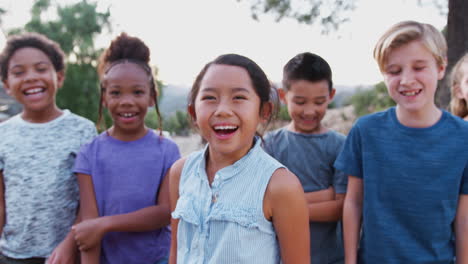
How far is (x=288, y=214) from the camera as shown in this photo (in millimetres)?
1417

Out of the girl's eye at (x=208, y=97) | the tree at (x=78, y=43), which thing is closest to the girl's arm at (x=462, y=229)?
the girl's eye at (x=208, y=97)

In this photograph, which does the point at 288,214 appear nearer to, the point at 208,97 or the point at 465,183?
the point at 208,97

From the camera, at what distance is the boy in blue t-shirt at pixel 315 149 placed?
196 cm

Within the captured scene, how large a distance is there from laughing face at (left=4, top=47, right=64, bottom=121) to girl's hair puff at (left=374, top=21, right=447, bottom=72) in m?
1.82

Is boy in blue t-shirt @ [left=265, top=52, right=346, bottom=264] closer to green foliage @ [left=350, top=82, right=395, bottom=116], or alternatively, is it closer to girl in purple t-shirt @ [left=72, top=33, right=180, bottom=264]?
girl in purple t-shirt @ [left=72, top=33, right=180, bottom=264]

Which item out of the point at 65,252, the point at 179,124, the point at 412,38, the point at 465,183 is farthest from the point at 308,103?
the point at 179,124

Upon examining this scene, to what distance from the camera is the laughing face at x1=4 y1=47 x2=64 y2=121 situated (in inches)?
88.7

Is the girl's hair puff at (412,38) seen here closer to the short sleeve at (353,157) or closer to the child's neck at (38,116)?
the short sleeve at (353,157)

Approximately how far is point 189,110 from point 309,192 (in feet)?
2.42

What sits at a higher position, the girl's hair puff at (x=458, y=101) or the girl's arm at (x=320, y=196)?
the girl's hair puff at (x=458, y=101)

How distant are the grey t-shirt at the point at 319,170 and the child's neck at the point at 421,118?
40cm

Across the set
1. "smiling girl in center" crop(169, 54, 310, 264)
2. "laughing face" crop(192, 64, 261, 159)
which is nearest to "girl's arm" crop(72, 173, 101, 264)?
"smiling girl in center" crop(169, 54, 310, 264)

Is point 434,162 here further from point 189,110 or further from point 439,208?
point 189,110

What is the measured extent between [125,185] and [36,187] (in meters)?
0.51
